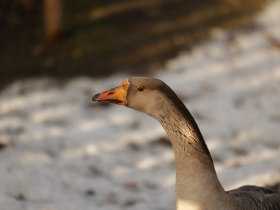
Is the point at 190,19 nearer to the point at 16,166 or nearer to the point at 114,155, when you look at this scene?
the point at 114,155

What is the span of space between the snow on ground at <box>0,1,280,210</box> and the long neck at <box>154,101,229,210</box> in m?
1.56

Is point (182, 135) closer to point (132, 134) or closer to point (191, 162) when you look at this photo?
point (191, 162)

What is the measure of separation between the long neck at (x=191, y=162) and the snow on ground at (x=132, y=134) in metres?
1.56

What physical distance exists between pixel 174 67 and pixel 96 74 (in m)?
1.07

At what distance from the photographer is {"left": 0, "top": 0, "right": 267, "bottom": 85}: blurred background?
6.48 m

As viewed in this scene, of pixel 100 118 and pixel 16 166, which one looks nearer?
pixel 16 166

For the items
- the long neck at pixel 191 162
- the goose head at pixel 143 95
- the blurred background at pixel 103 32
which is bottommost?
the long neck at pixel 191 162

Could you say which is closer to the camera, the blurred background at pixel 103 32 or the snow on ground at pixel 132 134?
the snow on ground at pixel 132 134

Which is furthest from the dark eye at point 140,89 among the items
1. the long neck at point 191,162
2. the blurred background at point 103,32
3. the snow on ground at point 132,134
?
the blurred background at point 103,32

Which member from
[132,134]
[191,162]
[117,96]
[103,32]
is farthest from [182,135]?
[103,32]

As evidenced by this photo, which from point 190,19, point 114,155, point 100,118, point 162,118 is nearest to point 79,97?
point 100,118

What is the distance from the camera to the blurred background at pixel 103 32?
6477mm

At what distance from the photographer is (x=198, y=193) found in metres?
2.64

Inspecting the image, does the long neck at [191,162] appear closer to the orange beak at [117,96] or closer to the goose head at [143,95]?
the goose head at [143,95]
